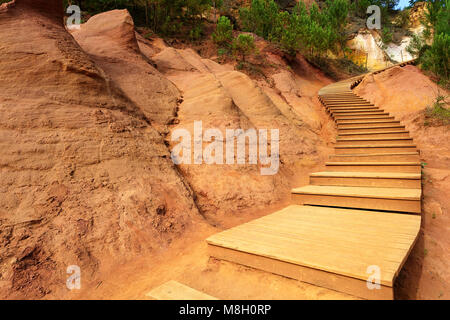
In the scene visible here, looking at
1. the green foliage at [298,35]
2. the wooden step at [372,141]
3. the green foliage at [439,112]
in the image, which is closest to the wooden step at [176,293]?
the wooden step at [372,141]

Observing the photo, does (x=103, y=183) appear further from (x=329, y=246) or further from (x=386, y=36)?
(x=386, y=36)

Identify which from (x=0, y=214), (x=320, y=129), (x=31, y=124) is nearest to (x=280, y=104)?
(x=320, y=129)

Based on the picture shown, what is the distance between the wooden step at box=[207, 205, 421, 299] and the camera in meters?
1.73

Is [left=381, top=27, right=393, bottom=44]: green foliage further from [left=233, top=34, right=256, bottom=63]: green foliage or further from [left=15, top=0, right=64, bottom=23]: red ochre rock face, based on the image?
[left=15, top=0, right=64, bottom=23]: red ochre rock face

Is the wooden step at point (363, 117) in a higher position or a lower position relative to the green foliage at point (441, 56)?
lower

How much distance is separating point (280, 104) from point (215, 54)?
604cm

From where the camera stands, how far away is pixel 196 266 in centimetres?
236

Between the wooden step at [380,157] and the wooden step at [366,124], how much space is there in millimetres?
1638

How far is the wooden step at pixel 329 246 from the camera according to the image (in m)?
1.73

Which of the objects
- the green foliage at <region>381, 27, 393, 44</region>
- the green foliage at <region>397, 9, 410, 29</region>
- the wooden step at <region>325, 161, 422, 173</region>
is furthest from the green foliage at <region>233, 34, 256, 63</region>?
the green foliage at <region>397, 9, 410, 29</region>

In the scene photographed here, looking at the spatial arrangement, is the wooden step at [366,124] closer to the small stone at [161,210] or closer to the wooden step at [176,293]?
the small stone at [161,210]

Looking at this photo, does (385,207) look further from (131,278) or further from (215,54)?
(215,54)
